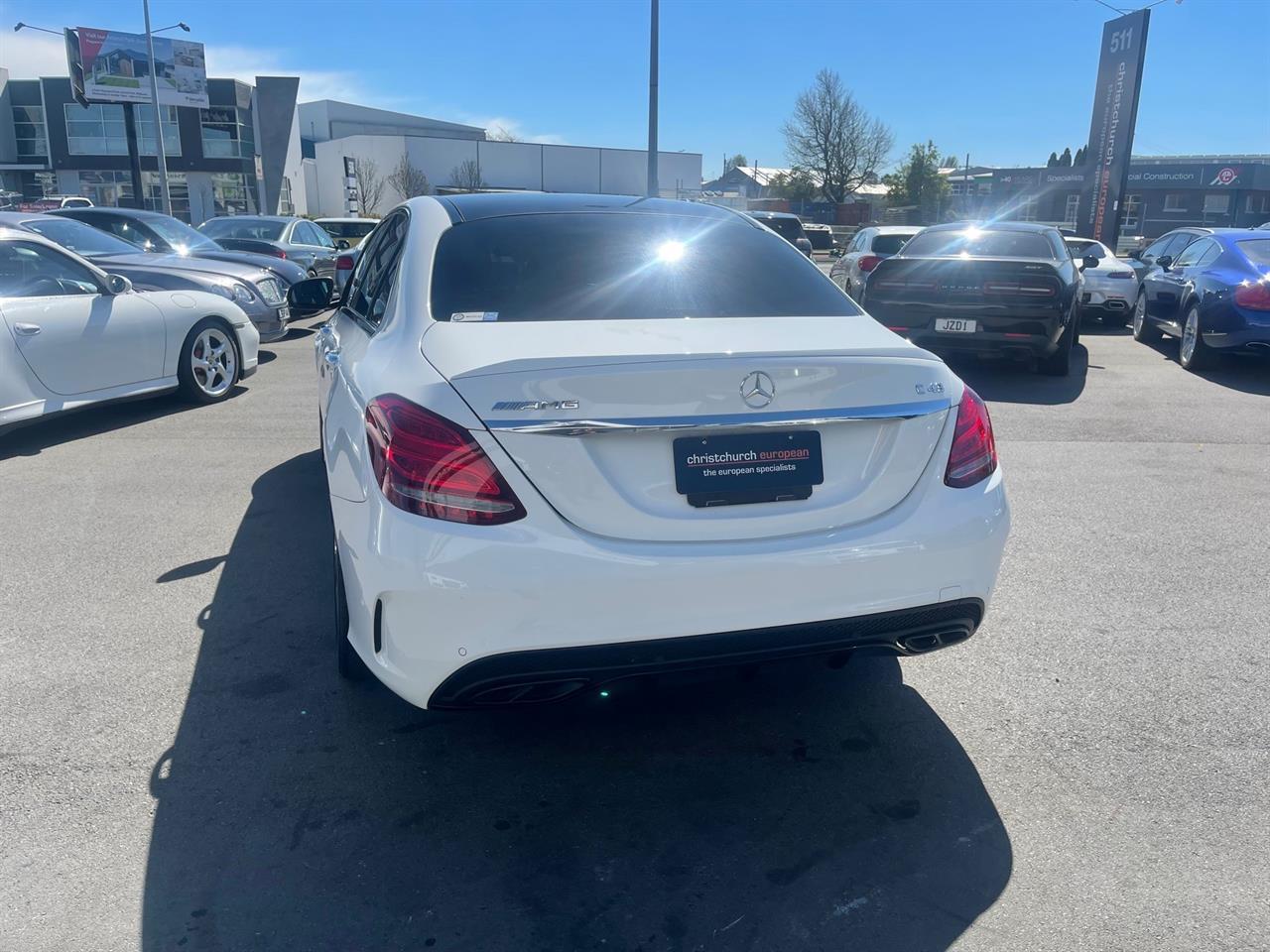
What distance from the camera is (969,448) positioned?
2926 mm

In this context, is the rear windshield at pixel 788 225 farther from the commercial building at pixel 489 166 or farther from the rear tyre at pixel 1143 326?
the commercial building at pixel 489 166

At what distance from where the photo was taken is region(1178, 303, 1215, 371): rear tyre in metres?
10.5

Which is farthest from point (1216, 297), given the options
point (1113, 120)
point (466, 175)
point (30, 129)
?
point (30, 129)

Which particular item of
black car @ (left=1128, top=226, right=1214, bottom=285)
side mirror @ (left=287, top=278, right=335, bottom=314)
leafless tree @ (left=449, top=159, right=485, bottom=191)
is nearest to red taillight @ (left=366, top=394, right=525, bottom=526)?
side mirror @ (left=287, top=278, right=335, bottom=314)

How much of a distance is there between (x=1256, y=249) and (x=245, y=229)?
560 inches

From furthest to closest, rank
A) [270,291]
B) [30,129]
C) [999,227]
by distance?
[30,129]
[999,227]
[270,291]

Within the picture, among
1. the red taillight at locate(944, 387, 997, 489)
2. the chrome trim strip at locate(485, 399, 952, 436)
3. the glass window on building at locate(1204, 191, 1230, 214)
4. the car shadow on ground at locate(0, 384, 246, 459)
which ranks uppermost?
the glass window on building at locate(1204, 191, 1230, 214)

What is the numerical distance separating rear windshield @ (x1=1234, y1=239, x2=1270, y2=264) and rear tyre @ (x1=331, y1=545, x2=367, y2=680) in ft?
33.6

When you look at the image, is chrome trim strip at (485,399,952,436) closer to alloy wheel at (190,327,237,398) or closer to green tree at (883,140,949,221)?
alloy wheel at (190,327,237,398)

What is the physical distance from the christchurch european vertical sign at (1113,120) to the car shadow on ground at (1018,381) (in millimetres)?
14616

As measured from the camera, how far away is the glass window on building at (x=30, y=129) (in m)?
61.3

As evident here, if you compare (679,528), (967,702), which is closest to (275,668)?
(679,528)

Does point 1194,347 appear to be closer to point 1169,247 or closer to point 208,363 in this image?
point 1169,247

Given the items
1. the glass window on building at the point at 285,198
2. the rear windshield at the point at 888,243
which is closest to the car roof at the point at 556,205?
the rear windshield at the point at 888,243
